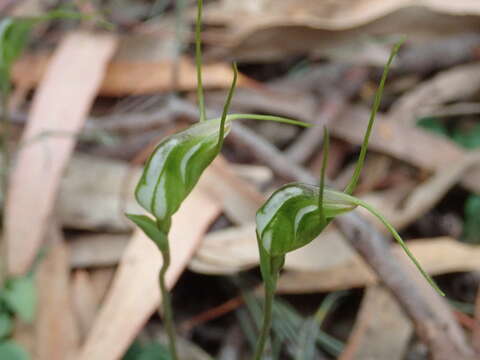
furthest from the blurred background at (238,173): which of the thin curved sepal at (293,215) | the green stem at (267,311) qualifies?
the thin curved sepal at (293,215)

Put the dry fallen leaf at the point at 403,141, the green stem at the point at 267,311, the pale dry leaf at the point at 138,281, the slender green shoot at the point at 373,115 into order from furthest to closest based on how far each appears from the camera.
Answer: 1. the dry fallen leaf at the point at 403,141
2. the pale dry leaf at the point at 138,281
3. the green stem at the point at 267,311
4. the slender green shoot at the point at 373,115

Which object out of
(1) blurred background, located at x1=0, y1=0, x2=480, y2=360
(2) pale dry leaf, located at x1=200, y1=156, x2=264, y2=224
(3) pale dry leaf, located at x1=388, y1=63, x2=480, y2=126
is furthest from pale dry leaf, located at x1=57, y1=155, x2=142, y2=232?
(3) pale dry leaf, located at x1=388, y1=63, x2=480, y2=126

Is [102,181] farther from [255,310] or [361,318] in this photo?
[361,318]

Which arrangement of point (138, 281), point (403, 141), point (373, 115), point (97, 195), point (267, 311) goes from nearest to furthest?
point (373, 115) < point (267, 311) < point (138, 281) < point (97, 195) < point (403, 141)

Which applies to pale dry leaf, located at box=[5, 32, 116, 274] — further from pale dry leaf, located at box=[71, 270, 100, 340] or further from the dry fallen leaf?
the dry fallen leaf

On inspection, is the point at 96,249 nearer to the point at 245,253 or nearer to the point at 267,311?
the point at 245,253

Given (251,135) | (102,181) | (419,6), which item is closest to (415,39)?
(419,6)

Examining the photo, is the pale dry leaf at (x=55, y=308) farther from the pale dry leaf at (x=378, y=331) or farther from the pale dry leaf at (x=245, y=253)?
the pale dry leaf at (x=378, y=331)

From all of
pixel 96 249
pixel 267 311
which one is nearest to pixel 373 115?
pixel 267 311
